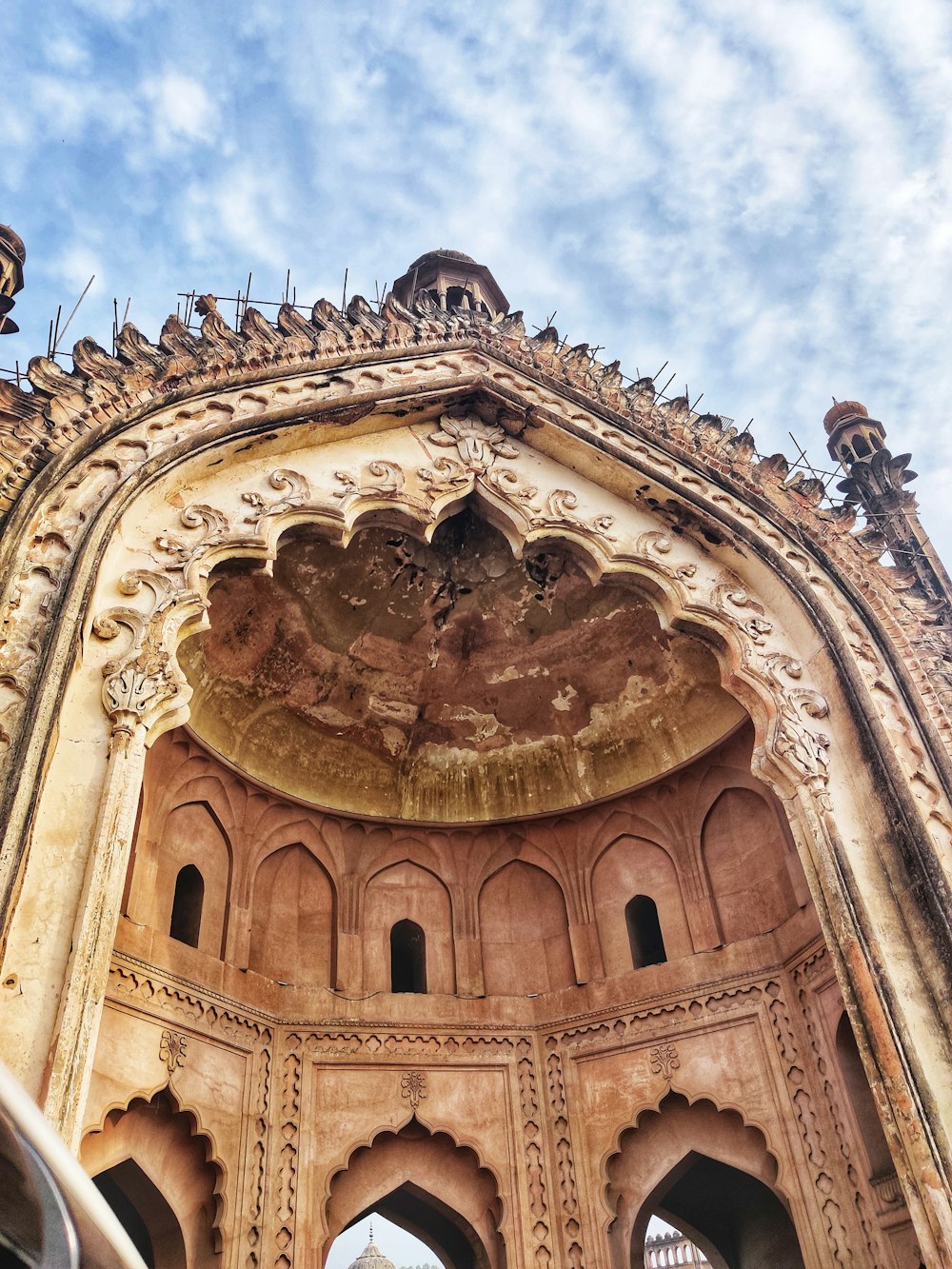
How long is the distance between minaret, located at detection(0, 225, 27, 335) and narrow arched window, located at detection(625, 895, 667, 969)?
30.1 feet

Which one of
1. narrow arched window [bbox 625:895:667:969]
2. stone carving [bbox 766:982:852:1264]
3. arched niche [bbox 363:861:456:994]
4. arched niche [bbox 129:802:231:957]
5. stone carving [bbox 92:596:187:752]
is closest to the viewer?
stone carving [bbox 92:596:187:752]

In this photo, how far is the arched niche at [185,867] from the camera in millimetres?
10289

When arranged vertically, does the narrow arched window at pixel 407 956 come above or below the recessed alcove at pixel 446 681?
below

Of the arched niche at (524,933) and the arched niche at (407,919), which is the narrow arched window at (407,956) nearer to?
the arched niche at (407,919)

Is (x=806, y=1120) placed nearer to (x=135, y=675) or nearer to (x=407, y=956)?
(x=407, y=956)

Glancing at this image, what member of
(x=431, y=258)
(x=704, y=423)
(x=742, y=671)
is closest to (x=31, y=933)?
(x=742, y=671)

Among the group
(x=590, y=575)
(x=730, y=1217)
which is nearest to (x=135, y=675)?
(x=590, y=575)

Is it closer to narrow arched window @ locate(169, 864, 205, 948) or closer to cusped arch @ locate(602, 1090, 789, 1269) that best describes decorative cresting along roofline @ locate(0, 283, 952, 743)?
cusped arch @ locate(602, 1090, 789, 1269)

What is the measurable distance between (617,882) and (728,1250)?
14.3ft

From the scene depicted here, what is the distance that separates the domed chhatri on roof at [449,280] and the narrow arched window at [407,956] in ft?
34.9

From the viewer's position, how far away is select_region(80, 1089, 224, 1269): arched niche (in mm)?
9141

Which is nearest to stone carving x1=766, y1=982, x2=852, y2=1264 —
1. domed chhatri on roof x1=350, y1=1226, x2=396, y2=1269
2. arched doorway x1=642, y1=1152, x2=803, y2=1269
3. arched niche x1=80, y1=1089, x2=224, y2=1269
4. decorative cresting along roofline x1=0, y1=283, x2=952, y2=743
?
arched doorway x1=642, y1=1152, x2=803, y2=1269

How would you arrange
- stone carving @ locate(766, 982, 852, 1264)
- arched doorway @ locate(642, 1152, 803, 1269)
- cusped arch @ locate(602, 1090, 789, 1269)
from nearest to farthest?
stone carving @ locate(766, 982, 852, 1264), cusped arch @ locate(602, 1090, 789, 1269), arched doorway @ locate(642, 1152, 803, 1269)

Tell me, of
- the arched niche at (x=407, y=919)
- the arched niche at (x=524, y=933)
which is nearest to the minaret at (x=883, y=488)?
the arched niche at (x=524, y=933)
